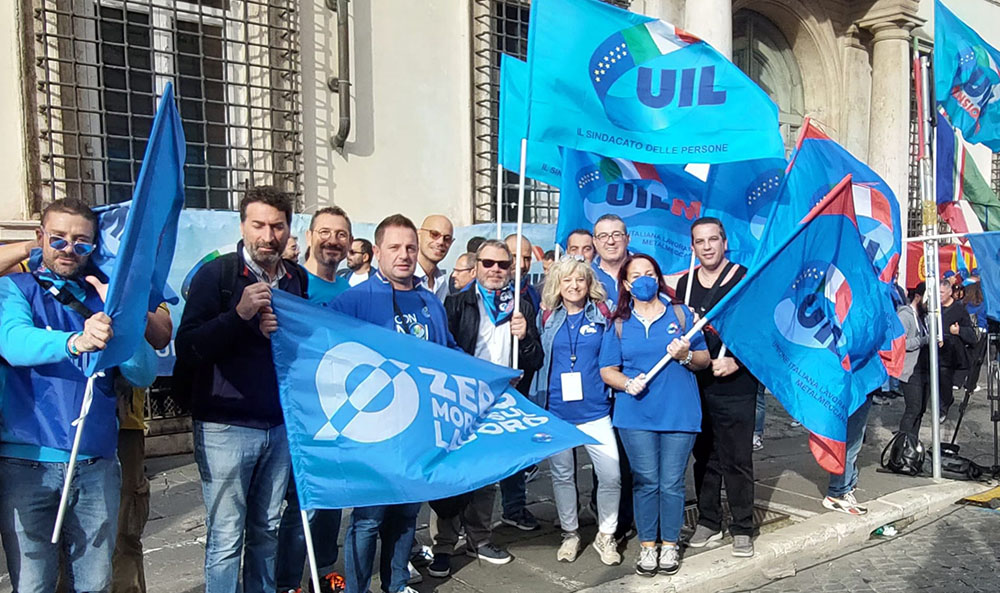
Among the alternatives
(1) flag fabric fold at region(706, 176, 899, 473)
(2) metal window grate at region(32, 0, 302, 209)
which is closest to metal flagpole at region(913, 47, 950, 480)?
(1) flag fabric fold at region(706, 176, 899, 473)

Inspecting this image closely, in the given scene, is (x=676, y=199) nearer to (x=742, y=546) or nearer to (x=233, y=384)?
(x=742, y=546)

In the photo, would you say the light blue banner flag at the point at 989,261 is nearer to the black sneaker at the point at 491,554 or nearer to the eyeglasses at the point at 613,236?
the eyeglasses at the point at 613,236

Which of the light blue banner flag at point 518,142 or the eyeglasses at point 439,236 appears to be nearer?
the eyeglasses at point 439,236

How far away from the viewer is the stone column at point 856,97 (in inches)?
534

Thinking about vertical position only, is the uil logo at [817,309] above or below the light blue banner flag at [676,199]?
below

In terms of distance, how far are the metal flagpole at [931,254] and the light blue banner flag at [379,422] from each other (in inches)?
170

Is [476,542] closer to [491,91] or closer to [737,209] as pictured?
[737,209]

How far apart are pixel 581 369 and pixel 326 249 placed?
1617 mm

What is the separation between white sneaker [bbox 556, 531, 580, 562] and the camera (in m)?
4.53

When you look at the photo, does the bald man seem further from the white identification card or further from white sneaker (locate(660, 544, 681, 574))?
white sneaker (locate(660, 544, 681, 574))

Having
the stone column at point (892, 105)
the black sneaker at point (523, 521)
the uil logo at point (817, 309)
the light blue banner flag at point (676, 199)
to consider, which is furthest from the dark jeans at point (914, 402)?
the stone column at point (892, 105)

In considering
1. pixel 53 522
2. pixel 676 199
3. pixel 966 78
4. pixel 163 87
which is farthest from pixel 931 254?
pixel 163 87

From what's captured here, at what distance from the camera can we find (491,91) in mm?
9172

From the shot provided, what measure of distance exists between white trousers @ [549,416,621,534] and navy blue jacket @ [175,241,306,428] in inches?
72.7
